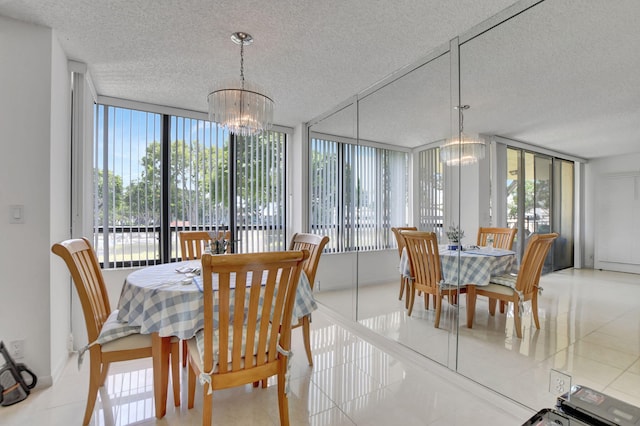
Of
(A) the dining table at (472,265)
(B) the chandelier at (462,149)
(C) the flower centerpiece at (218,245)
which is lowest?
(A) the dining table at (472,265)

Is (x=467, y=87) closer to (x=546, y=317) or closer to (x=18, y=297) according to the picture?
(x=546, y=317)

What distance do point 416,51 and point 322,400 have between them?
2.68 meters

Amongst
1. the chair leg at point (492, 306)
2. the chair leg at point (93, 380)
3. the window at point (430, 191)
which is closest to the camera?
the chair leg at point (93, 380)

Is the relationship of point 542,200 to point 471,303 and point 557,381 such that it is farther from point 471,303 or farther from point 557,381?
point 557,381

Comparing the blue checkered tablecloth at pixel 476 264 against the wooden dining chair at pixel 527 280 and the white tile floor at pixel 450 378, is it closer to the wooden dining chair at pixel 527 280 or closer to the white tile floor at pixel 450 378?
the wooden dining chair at pixel 527 280

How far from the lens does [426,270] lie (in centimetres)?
271

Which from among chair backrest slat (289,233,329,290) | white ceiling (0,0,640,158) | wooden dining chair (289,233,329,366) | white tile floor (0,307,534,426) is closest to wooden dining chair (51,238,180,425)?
white tile floor (0,307,534,426)

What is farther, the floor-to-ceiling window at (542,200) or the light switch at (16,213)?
the light switch at (16,213)

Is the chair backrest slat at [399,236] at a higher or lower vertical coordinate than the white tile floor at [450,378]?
higher

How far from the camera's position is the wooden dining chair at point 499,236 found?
6.84 ft

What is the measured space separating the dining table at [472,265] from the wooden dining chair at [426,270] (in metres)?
0.05

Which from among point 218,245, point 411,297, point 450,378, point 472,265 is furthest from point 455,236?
point 218,245

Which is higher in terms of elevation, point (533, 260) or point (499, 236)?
point (499, 236)

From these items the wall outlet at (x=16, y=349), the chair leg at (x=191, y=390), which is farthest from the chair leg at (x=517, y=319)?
the wall outlet at (x=16, y=349)
